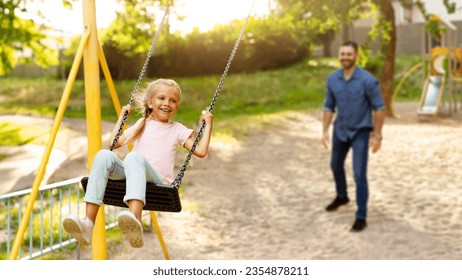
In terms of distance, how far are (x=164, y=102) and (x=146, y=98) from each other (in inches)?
4.9

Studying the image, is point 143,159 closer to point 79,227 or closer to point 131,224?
point 131,224

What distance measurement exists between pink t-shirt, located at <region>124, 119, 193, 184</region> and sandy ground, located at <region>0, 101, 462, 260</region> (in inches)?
215

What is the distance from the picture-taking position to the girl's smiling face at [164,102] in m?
2.97

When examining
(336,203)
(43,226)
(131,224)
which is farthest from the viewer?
(336,203)

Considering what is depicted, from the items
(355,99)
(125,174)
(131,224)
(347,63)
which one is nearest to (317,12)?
(355,99)

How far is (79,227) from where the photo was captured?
10.0 ft

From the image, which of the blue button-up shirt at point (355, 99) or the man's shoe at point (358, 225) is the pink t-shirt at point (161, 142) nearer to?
the blue button-up shirt at point (355, 99)

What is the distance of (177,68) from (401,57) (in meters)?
12.5

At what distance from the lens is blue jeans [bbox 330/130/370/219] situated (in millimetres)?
8680

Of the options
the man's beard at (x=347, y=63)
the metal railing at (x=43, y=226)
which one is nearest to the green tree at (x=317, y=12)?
the metal railing at (x=43, y=226)

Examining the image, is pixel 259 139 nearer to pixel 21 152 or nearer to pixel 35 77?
pixel 21 152

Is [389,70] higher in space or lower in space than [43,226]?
higher
